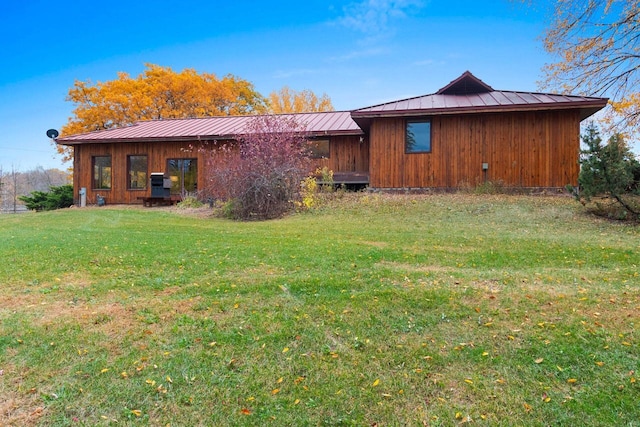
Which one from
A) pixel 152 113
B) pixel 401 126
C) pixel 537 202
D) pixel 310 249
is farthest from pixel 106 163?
pixel 537 202

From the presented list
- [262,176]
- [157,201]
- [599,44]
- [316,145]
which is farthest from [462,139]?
[157,201]

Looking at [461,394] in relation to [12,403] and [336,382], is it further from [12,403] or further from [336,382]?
[12,403]

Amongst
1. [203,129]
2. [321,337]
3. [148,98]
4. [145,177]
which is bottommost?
[321,337]

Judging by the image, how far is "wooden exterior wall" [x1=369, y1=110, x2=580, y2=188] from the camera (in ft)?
42.3

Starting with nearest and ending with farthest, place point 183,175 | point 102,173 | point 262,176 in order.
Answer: point 262,176, point 183,175, point 102,173

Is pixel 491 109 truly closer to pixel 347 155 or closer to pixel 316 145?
pixel 347 155

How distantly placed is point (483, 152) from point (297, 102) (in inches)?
843

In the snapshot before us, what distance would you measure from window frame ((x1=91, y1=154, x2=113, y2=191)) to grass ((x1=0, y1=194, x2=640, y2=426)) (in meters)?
13.2

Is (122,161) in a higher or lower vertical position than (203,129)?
lower

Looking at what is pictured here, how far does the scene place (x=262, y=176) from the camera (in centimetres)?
1150

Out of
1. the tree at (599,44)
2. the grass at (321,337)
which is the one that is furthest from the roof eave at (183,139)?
the grass at (321,337)

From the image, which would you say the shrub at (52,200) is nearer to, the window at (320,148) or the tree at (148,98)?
the tree at (148,98)

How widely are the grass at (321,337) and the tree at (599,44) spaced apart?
19.6 feet

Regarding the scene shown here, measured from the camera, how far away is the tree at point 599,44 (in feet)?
29.8
